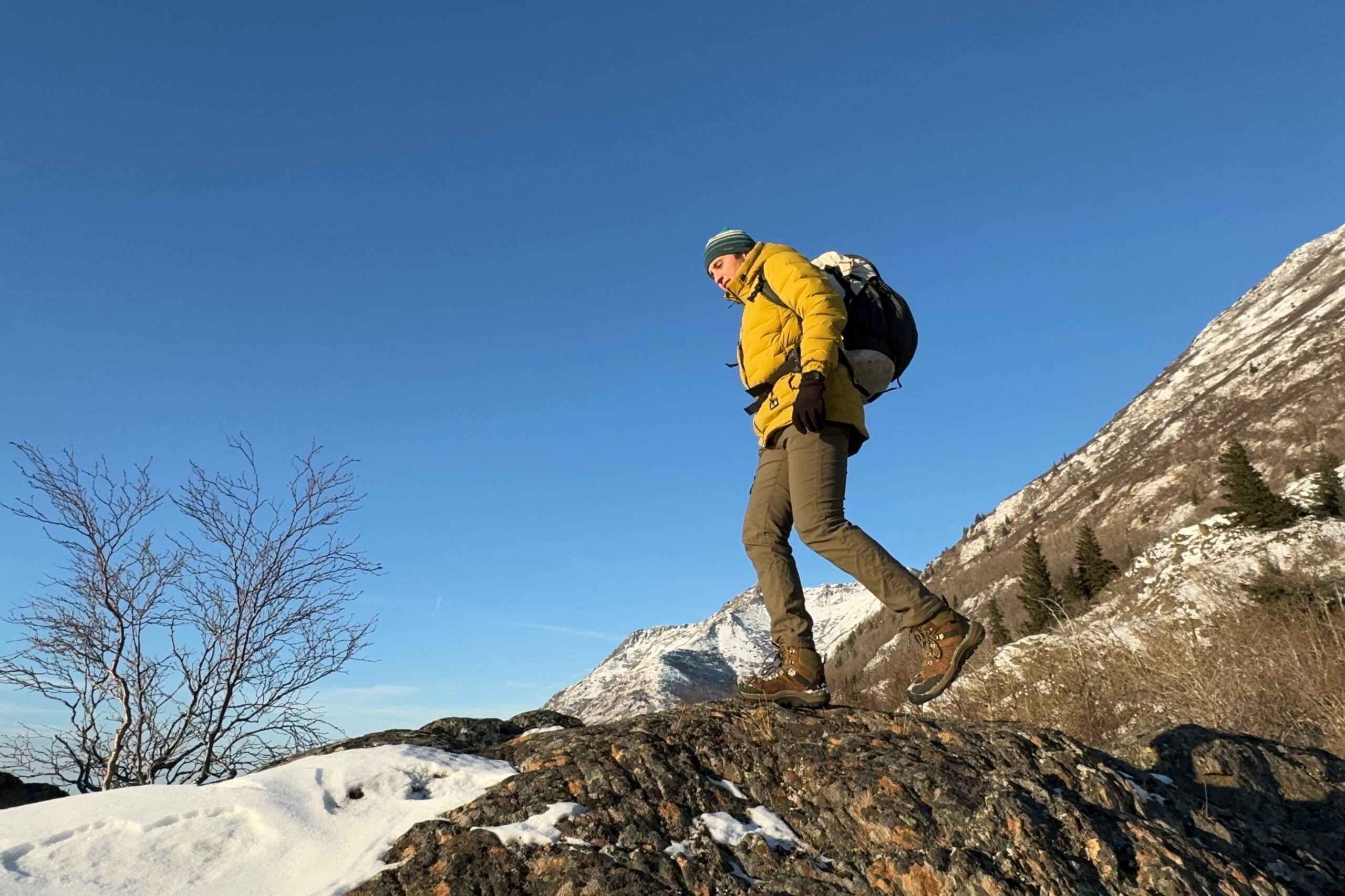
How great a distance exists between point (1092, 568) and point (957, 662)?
36263 mm

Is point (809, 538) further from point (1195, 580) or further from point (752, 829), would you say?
point (1195, 580)

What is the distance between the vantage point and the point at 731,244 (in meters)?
4.23

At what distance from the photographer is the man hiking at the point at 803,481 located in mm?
3562

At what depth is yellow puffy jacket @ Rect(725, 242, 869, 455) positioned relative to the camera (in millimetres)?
3658

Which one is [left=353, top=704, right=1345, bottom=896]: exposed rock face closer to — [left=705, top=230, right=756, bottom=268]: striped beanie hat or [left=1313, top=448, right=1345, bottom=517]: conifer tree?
[left=705, top=230, right=756, bottom=268]: striped beanie hat

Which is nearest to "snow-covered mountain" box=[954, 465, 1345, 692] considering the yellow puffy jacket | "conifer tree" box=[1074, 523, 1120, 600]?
the yellow puffy jacket

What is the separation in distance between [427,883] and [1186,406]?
3753 inches

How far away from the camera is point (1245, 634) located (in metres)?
7.50

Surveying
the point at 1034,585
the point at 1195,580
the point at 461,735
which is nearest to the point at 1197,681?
the point at 1195,580

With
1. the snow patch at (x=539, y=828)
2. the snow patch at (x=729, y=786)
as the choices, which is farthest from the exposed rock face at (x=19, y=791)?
the snow patch at (x=729, y=786)

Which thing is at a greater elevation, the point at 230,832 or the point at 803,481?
the point at 803,481

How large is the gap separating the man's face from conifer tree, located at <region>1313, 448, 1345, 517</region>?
91.6 ft

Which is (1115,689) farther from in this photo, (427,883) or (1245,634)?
(427,883)

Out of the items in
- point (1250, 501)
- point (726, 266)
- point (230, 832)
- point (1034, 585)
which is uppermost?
point (1034, 585)
